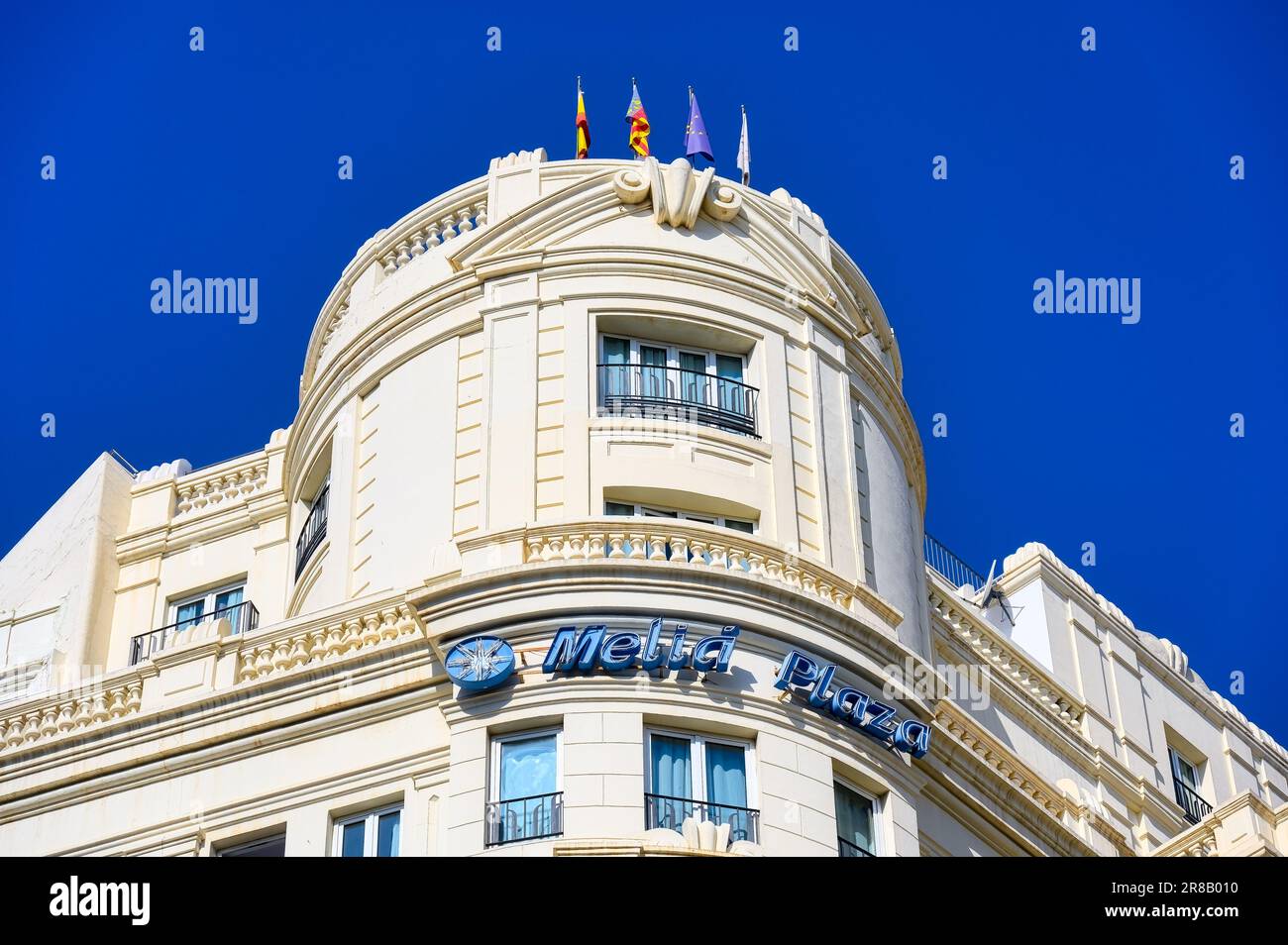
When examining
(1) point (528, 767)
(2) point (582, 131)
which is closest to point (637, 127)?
(2) point (582, 131)

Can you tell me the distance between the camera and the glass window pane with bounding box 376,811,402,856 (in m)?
35.4

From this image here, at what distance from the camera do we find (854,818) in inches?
1435

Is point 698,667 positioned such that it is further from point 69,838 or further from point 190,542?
point 190,542

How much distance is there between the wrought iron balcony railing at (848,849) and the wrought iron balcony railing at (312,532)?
11.0 metres

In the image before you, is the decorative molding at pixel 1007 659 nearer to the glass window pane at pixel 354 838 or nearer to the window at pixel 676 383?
the window at pixel 676 383

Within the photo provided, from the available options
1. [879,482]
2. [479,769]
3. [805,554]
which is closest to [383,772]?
[479,769]

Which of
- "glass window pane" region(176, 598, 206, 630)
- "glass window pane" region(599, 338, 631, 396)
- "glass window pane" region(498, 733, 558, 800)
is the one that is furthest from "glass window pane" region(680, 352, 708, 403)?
"glass window pane" region(176, 598, 206, 630)

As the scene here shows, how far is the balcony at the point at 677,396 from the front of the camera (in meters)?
40.5

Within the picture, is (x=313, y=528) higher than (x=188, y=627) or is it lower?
higher

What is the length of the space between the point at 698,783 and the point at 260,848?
6.38m

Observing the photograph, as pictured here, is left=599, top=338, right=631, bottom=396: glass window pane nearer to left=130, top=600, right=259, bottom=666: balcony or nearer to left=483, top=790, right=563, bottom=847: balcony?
left=130, top=600, right=259, bottom=666: balcony

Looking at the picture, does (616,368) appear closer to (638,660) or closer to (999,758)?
(638,660)

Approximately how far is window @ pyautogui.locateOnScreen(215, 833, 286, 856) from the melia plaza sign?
3382 mm
